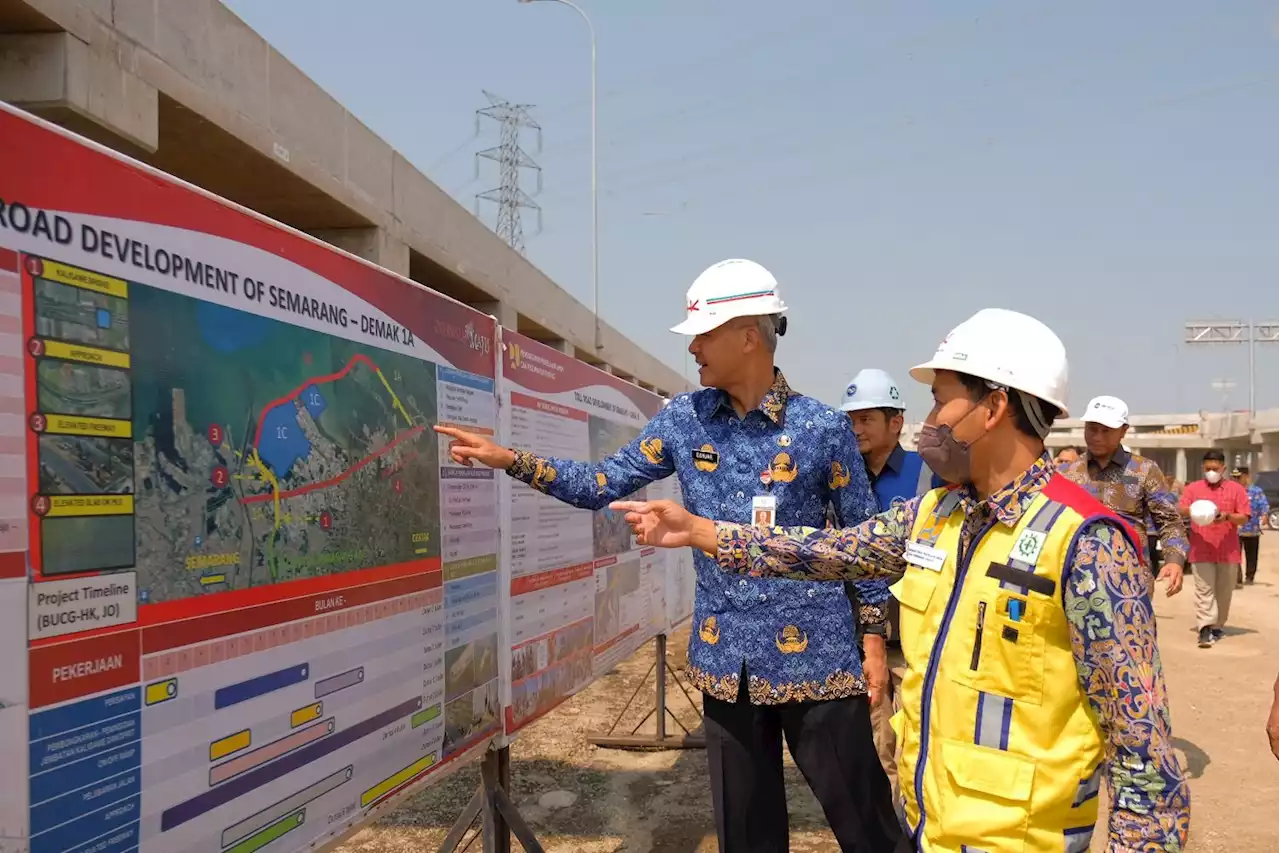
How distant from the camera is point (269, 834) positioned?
2262 mm

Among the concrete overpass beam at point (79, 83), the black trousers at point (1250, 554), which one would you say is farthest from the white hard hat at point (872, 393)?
the black trousers at point (1250, 554)

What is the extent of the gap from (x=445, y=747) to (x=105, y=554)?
1604 millimetres

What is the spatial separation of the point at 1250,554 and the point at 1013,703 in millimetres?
18520

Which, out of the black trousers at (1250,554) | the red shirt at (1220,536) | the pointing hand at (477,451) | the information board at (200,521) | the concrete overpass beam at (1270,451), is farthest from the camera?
the concrete overpass beam at (1270,451)

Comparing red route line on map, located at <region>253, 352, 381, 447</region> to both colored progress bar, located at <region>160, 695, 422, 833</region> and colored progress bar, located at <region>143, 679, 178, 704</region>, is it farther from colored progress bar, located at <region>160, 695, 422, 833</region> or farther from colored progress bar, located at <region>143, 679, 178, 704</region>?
colored progress bar, located at <region>160, 695, 422, 833</region>

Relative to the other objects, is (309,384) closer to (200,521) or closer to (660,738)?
(200,521)

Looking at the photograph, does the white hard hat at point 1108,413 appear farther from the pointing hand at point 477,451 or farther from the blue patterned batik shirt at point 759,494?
the pointing hand at point 477,451

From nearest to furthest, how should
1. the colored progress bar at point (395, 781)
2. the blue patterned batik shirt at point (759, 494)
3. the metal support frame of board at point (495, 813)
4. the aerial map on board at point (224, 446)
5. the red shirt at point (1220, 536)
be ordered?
the aerial map on board at point (224, 446), the colored progress bar at point (395, 781), the blue patterned batik shirt at point (759, 494), the metal support frame of board at point (495, 813), the red shirt at point (1220, 536)

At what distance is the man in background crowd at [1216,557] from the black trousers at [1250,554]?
6.97 metres

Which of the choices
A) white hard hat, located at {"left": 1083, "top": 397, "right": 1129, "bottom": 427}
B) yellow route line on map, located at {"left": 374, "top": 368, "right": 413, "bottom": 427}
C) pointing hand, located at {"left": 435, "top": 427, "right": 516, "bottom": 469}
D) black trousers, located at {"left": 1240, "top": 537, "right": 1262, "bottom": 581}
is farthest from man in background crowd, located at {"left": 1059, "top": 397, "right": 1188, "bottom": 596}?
black trousers, located at {"left": 1240, "top": 537, "right": 1262, "bottom": 581}

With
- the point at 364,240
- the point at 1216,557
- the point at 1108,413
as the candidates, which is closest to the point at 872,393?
the point at 1108,413

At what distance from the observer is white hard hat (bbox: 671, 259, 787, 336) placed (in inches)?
117

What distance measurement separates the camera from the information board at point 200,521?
1.64 meters

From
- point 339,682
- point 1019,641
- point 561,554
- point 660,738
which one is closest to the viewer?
point 1019,641
